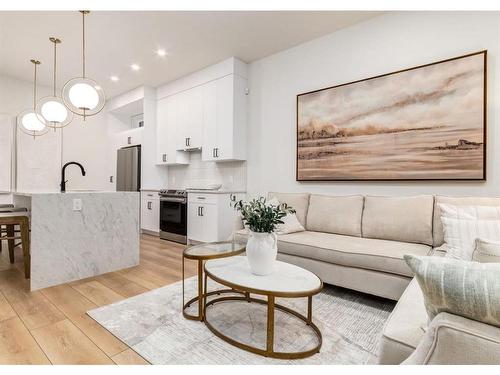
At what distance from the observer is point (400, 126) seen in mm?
2848

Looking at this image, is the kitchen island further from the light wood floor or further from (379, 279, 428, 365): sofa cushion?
(379, 279, 428, 365): sofa cushion

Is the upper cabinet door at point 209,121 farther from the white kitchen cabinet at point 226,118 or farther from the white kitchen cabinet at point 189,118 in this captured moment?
the white kitchen cabinet at point 189,118

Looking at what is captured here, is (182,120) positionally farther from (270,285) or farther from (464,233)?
(464,233)

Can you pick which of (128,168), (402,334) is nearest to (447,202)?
(402,334)

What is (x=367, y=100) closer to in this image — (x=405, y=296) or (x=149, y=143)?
(x=405, y=296)

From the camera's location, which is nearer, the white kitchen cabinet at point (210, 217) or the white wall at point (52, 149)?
the white kitchen cabinet at point (210, 217)

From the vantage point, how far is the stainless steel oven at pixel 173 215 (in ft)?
14.4

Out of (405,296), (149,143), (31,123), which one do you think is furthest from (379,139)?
(31,123)

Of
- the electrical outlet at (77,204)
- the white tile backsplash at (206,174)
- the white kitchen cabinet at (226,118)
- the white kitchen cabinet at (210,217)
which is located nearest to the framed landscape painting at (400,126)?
the white kitchen cabinet at (226,118)

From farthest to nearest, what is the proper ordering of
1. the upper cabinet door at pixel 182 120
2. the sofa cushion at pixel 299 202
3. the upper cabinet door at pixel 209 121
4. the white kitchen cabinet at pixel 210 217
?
1. the upper cabinet door at pixel 182 120
2. the upper cabinet door at pixel 209 121
3. the white kitchen cabinet at pixel 210 217
4. the sofa cushion at pixel 299 202

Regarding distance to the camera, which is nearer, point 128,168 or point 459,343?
point 459,343

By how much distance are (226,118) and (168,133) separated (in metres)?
1.53

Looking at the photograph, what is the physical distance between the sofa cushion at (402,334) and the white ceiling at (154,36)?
3.12 metres

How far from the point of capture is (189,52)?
3.90 meters
